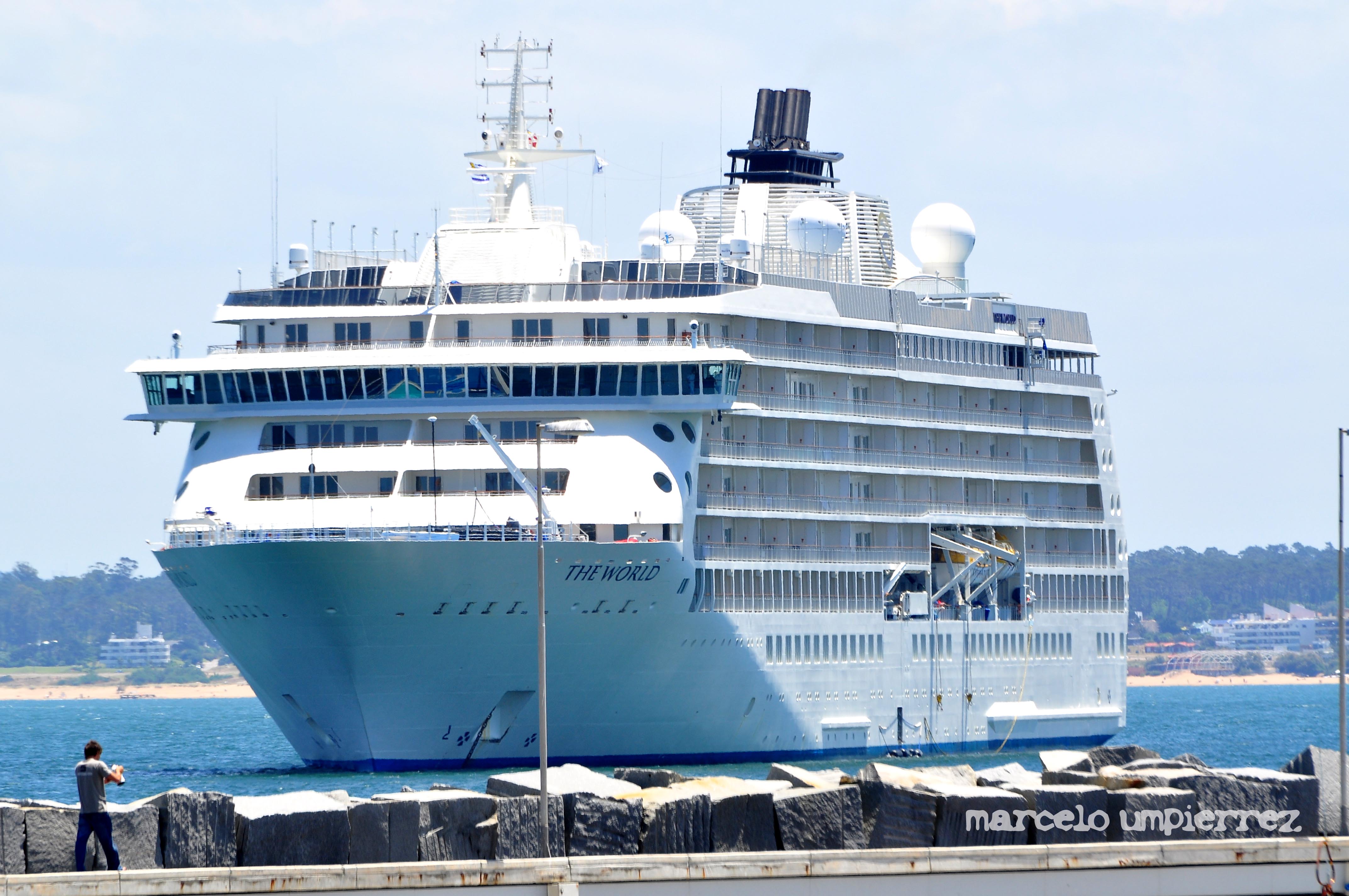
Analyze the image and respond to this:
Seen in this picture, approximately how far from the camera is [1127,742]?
91.8 m

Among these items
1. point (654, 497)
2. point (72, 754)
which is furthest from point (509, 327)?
point (72, 754)

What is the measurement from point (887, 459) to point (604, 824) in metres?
38.5

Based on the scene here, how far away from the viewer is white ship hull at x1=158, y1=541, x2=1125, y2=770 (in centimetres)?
5650

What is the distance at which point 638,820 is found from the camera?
33.9 meters

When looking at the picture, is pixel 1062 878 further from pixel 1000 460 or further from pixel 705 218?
pixel 705 218

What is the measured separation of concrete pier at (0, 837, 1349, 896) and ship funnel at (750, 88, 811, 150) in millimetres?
53093

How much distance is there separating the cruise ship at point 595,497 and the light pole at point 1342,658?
18.8 metres

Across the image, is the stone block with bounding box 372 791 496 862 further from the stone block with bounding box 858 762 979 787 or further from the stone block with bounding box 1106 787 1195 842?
the stone block with bounding box 1106 787 1195 842

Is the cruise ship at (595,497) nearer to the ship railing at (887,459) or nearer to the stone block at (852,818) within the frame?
the ship railing at (887,459)

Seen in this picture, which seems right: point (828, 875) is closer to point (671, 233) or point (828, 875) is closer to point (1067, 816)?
point (1067, 816)

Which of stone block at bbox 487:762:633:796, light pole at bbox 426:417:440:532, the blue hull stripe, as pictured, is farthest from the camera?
the blue hull stripe

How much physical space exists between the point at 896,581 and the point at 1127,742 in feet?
75.5

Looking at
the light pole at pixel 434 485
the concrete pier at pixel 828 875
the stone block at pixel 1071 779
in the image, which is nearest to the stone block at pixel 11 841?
the concrete pier at pixel 828 875

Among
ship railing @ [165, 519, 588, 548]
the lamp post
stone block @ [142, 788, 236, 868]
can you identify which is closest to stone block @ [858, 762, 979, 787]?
the lamp post
